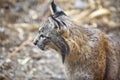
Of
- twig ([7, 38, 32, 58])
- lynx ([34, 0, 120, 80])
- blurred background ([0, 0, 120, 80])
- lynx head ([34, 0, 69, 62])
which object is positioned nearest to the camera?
lynx head ([34, 0, 69, 62])

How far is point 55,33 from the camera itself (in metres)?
4.13

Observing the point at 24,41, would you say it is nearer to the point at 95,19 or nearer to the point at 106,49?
the point at 95,19

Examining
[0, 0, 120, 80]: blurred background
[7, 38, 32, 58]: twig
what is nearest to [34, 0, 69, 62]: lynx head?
[0, 0, 120, 80]: blurred background

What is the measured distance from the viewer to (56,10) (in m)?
4.35

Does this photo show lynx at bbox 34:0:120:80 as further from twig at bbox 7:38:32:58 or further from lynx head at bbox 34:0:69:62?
twig at bbox 7:38:32:58

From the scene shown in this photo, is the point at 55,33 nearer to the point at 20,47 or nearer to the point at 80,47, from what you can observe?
the point at 80,47

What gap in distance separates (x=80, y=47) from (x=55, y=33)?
1.19 feet

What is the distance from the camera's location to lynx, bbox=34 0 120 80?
416cm

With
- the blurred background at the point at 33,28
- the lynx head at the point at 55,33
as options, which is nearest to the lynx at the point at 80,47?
the lynx head at the point at 55,33

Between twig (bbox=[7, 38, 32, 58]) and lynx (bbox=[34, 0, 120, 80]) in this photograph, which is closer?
lynx (bbox=[34, 0, 120, 80])

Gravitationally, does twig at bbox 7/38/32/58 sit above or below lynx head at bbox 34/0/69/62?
below

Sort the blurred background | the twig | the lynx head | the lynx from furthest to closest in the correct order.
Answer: the twig
the blurred background
the lynx
the lynx head

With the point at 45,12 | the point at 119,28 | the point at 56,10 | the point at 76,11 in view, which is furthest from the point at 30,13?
the point at 56,10

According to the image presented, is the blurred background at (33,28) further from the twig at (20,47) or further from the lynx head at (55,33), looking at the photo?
the lynx head at (55,33)
